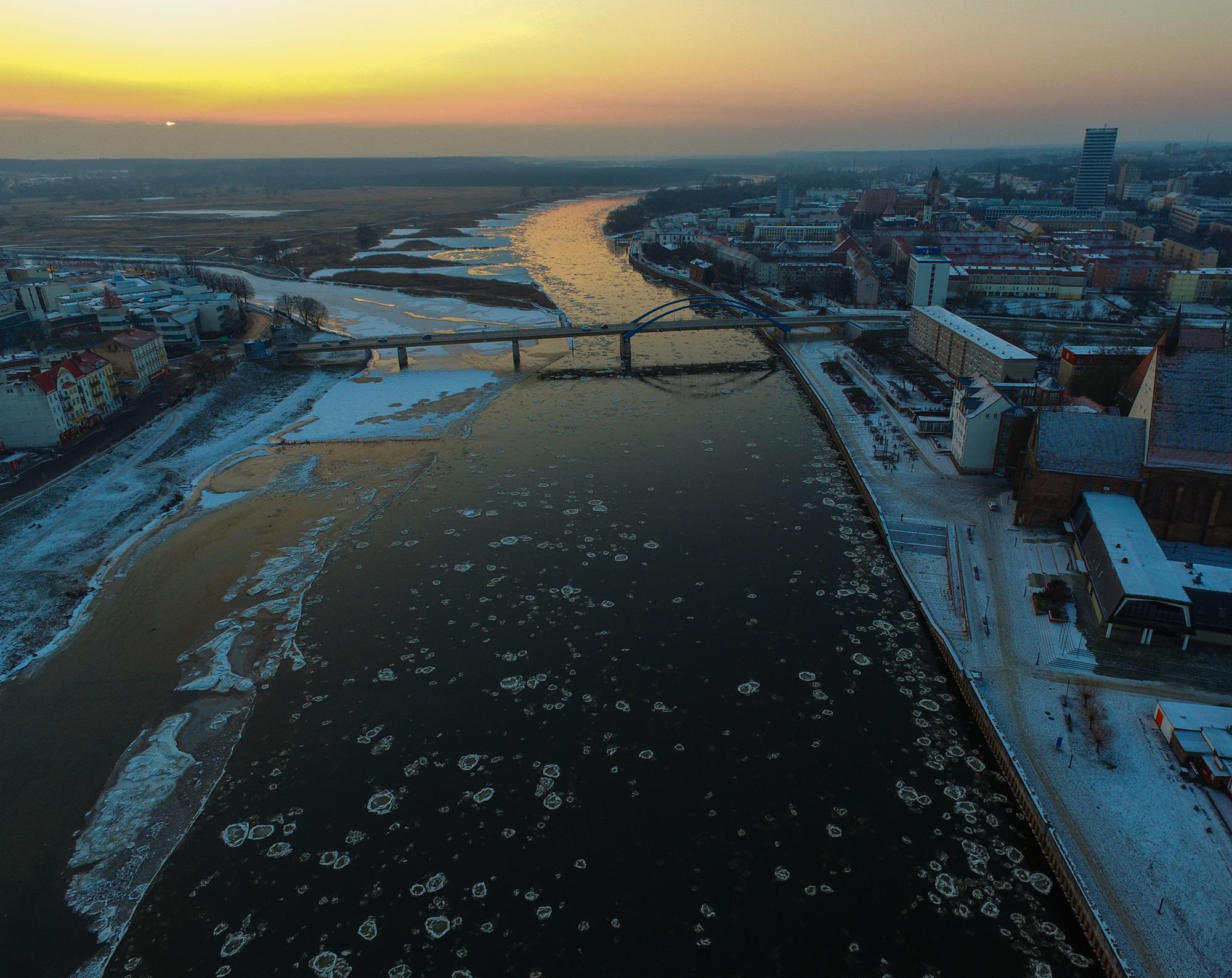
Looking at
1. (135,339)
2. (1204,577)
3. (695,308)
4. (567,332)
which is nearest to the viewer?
(1204,577)

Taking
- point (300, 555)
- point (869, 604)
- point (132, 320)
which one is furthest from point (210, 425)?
point (869, 604)

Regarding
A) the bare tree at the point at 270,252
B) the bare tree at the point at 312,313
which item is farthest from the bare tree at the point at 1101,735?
the bare tree at the point at 270,252

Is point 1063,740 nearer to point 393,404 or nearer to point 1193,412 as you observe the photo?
point 1193,412

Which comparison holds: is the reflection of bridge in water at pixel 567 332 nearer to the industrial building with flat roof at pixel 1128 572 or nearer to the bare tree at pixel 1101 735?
the industrial building with flat roof at pixel 1128 572

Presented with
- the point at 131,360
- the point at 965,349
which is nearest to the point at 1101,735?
the point at 965,349

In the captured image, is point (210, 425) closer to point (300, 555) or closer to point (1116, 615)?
point (300, 555)

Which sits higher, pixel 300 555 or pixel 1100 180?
pixel 1100 180

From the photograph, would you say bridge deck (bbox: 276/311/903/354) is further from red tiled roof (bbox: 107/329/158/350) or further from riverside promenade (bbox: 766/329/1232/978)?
riverside promenade (bbox: 766/329/1232/978)
